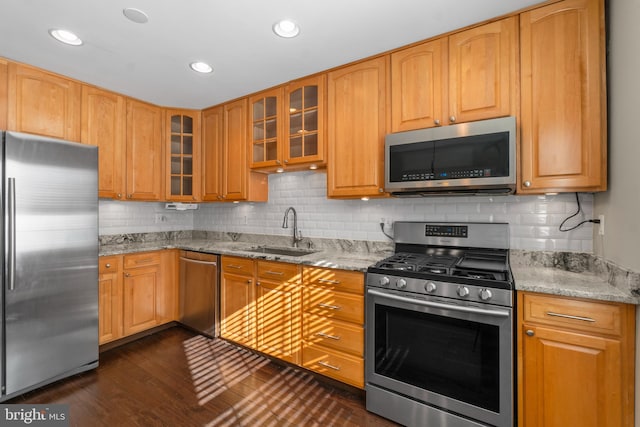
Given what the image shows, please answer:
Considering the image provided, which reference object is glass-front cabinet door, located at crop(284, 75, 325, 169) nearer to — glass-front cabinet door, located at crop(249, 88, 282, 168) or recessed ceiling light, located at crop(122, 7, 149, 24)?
glass-front cabinet door, located at crop(249, 88, 282, 168)

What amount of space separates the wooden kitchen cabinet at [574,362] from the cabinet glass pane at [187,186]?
3.46 meters

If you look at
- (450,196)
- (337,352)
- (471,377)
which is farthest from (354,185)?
(471,377)

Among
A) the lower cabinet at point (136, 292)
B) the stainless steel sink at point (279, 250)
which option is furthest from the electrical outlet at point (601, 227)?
the lower cabinet at point (136, 292)

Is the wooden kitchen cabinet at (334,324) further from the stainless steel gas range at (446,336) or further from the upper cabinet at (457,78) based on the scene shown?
the upper cabinet at (457,78)

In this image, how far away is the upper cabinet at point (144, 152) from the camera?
3252mm

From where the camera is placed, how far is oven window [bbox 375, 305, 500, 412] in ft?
5.41

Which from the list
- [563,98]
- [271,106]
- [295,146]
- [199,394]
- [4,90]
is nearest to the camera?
[563,98]

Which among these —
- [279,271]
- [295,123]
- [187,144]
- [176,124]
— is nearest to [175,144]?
[187,144]

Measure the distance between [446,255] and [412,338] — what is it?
740 millimetres

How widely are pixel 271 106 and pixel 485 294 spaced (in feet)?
8.14

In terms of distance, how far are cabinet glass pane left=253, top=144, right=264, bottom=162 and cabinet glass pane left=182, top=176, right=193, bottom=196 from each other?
1.06 meters

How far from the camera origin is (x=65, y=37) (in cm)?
210

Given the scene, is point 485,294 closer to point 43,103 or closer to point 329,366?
point 329,366

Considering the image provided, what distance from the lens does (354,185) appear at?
246 cm
